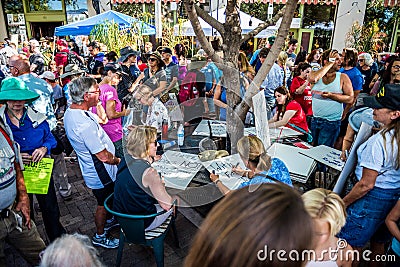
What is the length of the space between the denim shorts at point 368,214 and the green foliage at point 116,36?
23.1ft

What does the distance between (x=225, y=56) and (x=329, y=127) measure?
1882 mm

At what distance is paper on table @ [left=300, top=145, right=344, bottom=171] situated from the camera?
2455 mm

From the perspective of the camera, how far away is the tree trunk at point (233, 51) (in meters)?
2.16

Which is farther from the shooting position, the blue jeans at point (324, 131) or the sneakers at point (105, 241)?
the blue jeans at point (324, 131)

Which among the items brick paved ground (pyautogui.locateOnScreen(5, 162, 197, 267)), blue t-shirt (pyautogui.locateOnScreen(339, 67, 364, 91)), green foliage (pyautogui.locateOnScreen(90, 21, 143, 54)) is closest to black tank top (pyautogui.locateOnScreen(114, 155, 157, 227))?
brick paved ground (pyautogui.locateOnScreen(5, 162, 197, 267))

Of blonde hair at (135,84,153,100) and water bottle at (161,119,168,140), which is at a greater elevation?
blonde hair at (135,84,153,100)

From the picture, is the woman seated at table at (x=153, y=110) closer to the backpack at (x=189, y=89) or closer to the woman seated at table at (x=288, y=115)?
the backpack at (x=189, y=89)

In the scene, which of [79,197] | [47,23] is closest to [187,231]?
[79,197]

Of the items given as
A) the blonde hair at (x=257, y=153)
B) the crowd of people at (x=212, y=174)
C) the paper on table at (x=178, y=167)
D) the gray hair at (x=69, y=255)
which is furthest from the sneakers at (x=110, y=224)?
the blonde hair at (x=257, y=153)

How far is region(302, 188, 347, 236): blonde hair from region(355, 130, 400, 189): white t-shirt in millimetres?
525

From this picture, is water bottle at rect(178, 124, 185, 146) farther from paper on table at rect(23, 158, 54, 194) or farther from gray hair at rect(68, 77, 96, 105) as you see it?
paper on table at rect(23, 158, 54, 194)

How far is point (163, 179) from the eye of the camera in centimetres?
226

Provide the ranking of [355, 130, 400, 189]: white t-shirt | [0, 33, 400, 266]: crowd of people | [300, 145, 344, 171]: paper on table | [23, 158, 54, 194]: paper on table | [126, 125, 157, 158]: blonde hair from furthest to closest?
[300, 145, 344, 171]: paper on table, [23, 158, 54, 194]: paper on table, [126, 125, 157, 158]: blonde hair, [355, 130, 400, 189]: white t-shirt, [0, 33, 400, 266]: crowd of people

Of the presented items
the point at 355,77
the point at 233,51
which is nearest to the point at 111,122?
the point at 233,51
